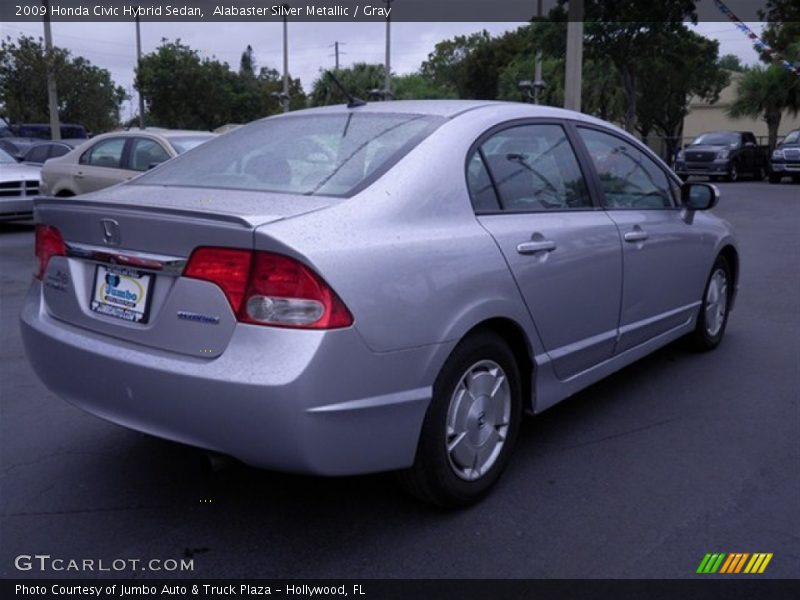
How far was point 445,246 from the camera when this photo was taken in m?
3.13

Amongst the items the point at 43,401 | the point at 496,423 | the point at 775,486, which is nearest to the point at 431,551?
the point at 496,423

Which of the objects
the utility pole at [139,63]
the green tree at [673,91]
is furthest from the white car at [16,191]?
the utility pole at [139,63]

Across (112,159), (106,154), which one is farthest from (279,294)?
(106,154)

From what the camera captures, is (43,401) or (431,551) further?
(43,401)

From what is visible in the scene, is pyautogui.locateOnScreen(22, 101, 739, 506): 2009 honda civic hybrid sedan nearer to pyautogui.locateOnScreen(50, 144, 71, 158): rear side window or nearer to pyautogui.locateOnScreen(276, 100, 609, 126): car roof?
pyautogui.locateOnScreen(276, 100, 609, 126): car roof

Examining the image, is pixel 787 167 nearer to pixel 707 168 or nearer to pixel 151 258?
pixel 707 168

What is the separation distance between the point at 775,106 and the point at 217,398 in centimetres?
3812

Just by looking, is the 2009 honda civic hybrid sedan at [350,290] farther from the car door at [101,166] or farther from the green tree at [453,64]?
the green tree at [453,64]

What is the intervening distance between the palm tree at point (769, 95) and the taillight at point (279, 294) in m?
36.1

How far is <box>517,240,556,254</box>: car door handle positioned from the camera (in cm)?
350

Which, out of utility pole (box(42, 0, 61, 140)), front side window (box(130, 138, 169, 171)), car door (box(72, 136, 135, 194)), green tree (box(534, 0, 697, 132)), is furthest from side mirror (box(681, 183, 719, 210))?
utility pole (box(42, 0, 61, 140))

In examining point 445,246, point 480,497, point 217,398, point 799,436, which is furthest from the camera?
point 799,436

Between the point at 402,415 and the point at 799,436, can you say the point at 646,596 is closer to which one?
the point at 402,415

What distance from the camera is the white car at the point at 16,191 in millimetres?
12531
